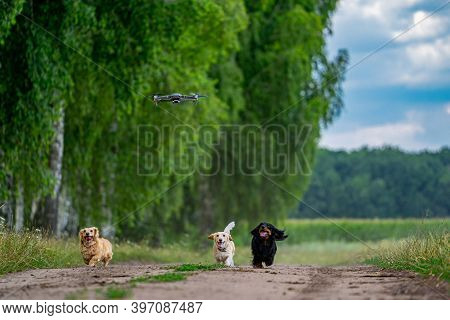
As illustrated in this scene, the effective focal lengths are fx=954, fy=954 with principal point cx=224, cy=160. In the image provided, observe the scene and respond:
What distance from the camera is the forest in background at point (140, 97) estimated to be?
23781 millimetres

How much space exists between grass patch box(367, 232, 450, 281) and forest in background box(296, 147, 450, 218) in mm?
86535

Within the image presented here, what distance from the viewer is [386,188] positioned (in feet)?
379

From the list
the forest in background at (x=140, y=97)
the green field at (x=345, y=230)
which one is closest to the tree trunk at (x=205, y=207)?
the forest in background at (x=140, y=97)

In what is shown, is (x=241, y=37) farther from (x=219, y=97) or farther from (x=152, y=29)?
(x=152, y=29)

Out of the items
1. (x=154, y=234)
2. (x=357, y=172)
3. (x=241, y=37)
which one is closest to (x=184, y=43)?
(x=241, y=37)

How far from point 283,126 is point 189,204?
7318mm

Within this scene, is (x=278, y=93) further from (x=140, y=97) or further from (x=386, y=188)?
(x=386, y=188)

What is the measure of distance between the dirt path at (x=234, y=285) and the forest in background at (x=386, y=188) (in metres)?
89.3

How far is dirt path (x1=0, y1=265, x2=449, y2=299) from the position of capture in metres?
11.8

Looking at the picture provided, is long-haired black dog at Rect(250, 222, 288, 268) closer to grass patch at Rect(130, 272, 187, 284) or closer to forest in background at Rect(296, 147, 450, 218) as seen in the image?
grass patch at Rect(130, 272, 187, 284)

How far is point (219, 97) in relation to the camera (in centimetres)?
3934

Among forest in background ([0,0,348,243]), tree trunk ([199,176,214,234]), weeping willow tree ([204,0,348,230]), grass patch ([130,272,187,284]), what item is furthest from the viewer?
tree trunk ([199,176,214,234])

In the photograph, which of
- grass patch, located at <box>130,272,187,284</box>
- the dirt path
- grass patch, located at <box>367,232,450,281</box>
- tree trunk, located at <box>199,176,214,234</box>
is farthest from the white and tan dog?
tree trunk, located at <box>199,176,214,234</box>

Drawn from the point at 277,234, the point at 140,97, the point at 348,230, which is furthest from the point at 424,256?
the point at 348,230
